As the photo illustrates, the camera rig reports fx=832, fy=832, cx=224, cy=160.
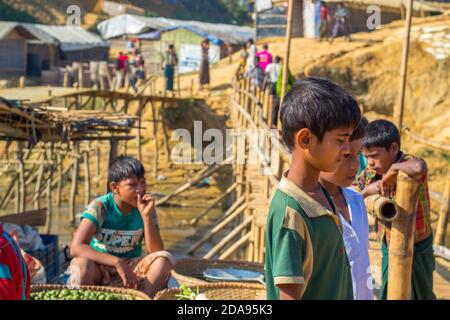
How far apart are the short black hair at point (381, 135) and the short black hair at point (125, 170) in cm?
169

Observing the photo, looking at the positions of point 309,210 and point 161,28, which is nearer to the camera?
point 309,210

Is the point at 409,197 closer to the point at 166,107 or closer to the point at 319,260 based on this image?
the point at 319,260

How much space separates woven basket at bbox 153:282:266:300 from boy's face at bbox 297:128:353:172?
A: 256 cm

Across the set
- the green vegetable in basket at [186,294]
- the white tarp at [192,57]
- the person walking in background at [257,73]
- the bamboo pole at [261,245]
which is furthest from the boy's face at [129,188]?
the white tarp at [192,57]

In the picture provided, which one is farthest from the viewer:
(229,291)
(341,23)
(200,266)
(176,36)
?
(176,36)

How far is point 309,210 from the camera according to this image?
2.56 meters

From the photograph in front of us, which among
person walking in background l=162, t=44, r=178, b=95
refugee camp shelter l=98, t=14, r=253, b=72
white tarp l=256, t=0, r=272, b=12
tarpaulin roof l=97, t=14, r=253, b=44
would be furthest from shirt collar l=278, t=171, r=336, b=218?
tarpaulin roof l=97, t=14, r=253, b=44

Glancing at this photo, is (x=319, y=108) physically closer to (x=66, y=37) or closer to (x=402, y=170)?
(x=402, y=170)

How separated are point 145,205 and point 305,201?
2.90 metres

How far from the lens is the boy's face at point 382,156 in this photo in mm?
4266

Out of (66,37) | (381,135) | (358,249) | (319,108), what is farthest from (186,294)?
(66,37)

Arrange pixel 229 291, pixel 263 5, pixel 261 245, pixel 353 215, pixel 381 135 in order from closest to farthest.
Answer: pixel 353 215 → pixel 381 135 → pixel 229 291 → pixel 261 245 → pixel 263 5

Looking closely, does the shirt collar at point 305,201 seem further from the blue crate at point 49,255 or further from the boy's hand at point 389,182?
the blue crate at point 49,255

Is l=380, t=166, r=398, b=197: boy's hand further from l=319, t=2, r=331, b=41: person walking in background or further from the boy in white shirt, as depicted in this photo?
l=319, t=2, r=331, b=41: person walking in background
